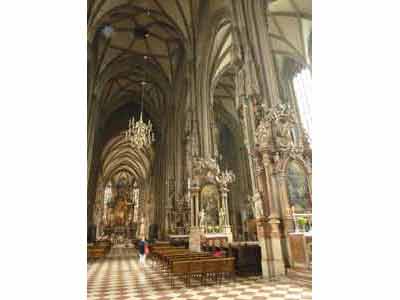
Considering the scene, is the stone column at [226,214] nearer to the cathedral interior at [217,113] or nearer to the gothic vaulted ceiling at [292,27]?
the cathedral interior at [217,113]

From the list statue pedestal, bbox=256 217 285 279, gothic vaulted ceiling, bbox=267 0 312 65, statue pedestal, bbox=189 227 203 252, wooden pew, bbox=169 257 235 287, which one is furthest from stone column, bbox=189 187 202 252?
gothic vaulted ceiling, bbox=267 0 312 65

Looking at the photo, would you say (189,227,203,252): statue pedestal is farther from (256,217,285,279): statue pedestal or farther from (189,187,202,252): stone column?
(256,217,285,279): statue pedestal

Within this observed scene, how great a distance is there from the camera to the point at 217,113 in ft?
87.9

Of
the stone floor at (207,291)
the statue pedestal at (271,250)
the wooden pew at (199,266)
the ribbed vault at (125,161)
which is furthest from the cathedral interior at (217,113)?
the ribbed vault at (125,161)

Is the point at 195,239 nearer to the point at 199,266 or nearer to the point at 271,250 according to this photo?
the point at 271,250

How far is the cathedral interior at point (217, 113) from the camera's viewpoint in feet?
25.6

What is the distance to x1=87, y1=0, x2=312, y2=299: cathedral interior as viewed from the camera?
7.81 m
